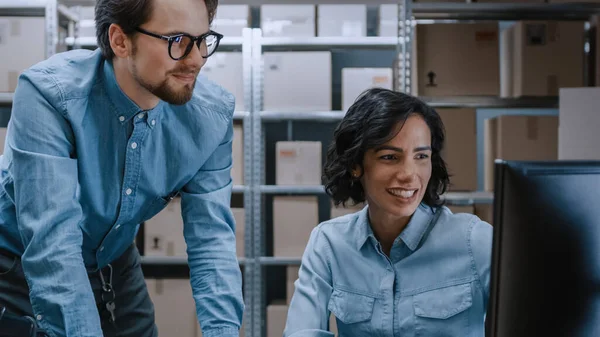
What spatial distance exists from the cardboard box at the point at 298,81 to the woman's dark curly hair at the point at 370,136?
155 centimetres

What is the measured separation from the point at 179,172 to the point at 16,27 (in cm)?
213

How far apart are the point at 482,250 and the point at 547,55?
1.78m

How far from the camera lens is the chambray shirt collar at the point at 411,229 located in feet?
4.33

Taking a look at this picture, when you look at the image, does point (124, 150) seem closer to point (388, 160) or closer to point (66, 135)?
point (66, 135)

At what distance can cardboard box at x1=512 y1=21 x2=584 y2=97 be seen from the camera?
2750 mm

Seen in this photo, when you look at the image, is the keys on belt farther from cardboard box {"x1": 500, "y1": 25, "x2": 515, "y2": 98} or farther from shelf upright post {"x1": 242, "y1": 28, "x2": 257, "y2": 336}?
cardboard box {"x1": 500, "y1": 25, "x2": 515, "y2": 98}

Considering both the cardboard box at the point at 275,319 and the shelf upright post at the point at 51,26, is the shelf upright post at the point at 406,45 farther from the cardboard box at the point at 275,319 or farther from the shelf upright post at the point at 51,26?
the shelf upright post at the point at 51,26

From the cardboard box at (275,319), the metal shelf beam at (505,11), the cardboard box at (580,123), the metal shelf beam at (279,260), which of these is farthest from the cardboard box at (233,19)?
the cardboard box at (580,123)

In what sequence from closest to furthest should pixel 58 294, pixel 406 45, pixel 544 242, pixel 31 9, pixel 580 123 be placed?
pixel 544 242 < pixel 58 294 < pixel 580 123 < pixel 406 45 < pixel 31 9

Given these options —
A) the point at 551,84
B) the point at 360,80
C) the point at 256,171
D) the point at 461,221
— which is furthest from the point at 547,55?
the point at 461,221

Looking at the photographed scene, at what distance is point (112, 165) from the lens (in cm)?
114

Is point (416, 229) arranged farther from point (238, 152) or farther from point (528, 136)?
point (238, 152)

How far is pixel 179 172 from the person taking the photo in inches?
46.6

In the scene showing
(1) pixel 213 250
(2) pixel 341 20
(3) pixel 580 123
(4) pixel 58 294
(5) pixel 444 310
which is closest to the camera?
(4) pixel 58 294
